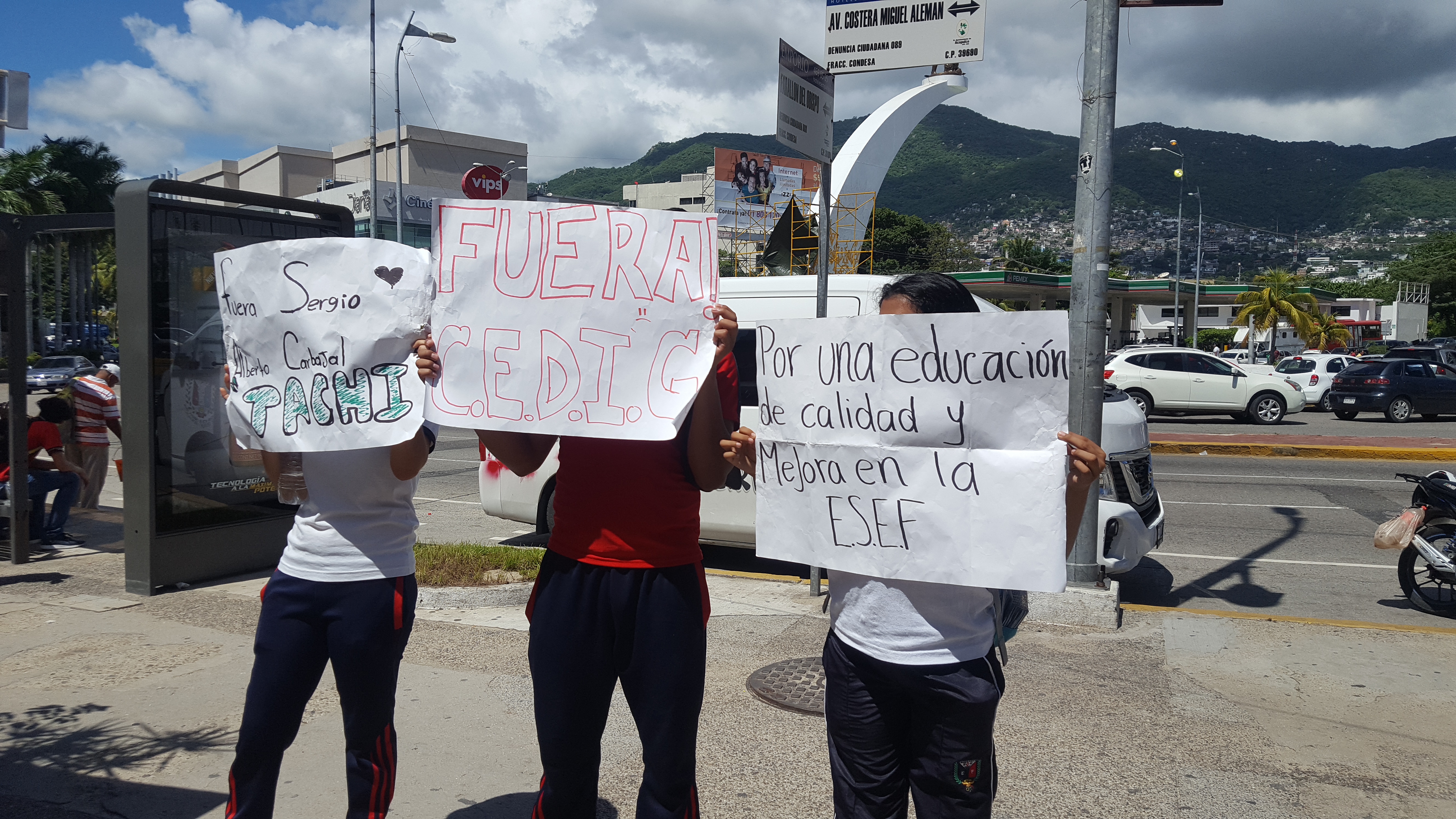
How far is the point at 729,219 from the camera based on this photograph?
74.4m

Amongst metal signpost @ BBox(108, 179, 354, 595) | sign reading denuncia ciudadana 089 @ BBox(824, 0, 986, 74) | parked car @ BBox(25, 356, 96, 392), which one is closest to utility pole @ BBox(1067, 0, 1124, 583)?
sign reading denuncia ciudadana 089 @ BBox(824, 0, 986, 74)

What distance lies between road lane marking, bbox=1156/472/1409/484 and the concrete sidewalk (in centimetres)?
→ 819

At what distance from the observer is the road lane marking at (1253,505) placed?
11039mm

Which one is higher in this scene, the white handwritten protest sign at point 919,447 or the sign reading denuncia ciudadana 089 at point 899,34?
the sign reading denuncia ciudadana 089 at point 899,34

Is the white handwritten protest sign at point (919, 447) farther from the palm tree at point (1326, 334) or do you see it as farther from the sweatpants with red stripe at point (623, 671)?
the palm tree at point (1326, 334)

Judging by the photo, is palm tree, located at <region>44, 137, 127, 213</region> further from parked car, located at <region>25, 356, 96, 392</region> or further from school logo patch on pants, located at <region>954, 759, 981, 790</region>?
school logo patch on pants, located at <region>954, 759, 981, 790</region>

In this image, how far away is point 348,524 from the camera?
277 centimetres

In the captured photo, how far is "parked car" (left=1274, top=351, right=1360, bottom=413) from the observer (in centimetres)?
2561

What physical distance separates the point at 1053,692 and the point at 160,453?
572cm

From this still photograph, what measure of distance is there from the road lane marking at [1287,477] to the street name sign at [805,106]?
9.72 metres

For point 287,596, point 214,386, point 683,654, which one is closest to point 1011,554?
point 683,654

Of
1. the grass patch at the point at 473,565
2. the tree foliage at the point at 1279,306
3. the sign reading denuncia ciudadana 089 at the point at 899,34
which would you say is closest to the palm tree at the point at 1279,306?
the tree foliage at the point at 1279,306

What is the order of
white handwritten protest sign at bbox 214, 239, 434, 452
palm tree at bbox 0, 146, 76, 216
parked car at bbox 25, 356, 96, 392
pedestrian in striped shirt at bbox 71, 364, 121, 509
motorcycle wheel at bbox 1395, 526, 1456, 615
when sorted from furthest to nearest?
palm tree at bbox 0, 146, 76, 216
parked car at bbox 25, 356, 96, 392
pedestrian in striped shirt at bbox 71, 364, 121, 509
motorcycle wheel at bbox 1395, 526, 1456, 615
white handwritten protest sign at bbox 214, 239, 434, 452

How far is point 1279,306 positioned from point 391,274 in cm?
4850
